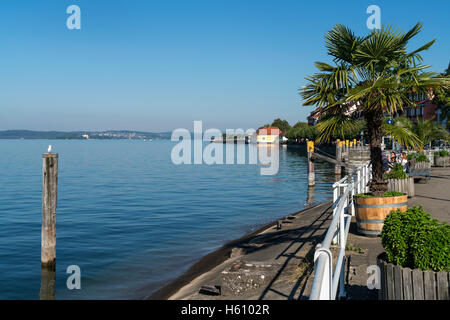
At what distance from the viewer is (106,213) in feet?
84.1

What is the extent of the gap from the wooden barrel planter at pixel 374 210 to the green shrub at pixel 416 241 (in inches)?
155

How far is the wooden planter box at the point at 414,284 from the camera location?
14.5 feet

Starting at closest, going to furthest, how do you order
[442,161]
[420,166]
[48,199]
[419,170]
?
[48,199] < [419,170] < [420,166] < [442,161]

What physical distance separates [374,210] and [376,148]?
1.57m

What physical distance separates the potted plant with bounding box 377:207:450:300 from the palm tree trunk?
475 cm

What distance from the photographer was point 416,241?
4.73m

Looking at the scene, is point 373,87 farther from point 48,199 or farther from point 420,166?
point 420,166

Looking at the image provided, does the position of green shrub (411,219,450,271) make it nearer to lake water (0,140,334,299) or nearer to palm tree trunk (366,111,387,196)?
palm tree trunk (366,111,387,196)

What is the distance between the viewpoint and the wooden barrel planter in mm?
9117

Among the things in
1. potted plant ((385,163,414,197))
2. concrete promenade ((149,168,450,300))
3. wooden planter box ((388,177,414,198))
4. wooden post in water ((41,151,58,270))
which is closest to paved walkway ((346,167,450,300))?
concrete promenade ((149,168,450,300))

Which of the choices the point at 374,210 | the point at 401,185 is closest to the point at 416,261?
the point at 374,210

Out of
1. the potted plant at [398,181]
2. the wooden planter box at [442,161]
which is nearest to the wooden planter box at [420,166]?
the potted plant at [398,181]
